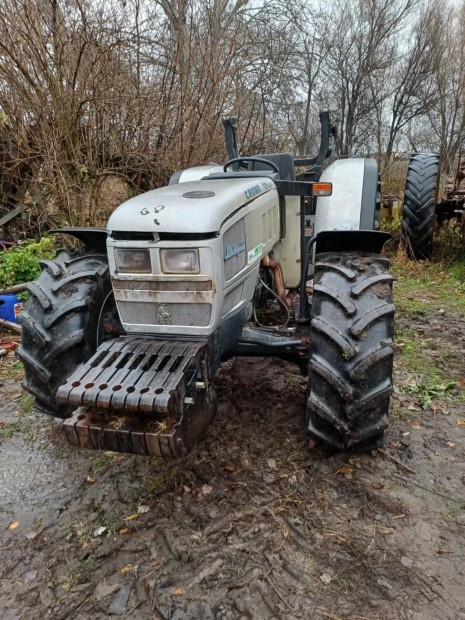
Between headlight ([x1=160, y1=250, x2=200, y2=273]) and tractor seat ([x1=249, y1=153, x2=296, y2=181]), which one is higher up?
tractor seat ([x1=249, y1=153, x2=296, y2=181])

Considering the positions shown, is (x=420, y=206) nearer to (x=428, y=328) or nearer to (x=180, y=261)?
(x=428, y=328)

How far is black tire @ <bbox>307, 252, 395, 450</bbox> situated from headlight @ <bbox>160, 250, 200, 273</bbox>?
655mm

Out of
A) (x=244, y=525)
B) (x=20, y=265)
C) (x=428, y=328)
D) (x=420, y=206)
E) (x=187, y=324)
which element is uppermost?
(x=187, y=324)

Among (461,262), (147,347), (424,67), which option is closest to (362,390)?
(147,347)

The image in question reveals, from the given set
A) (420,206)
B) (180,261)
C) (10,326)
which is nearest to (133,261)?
(180,261)

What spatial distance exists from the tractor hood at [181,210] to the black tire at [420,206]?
404cm

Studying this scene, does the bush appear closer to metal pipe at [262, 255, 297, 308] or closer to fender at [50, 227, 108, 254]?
fender at [50, 227, 108, 254]

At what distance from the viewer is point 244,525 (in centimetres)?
216

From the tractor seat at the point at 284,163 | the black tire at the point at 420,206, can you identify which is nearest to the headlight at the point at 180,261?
the tractor seat at the point at 284,163

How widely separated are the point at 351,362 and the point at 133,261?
106 cm

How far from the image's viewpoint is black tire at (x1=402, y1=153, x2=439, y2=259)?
231 inches

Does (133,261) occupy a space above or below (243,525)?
above

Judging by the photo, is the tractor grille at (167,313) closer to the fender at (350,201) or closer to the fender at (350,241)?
the fender at (350,241)

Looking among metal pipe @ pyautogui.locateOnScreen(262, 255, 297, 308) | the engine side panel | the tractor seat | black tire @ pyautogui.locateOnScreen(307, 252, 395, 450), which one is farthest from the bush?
black tire @ pyautogui.locateOnScreen(307, 252, 395, 450)
